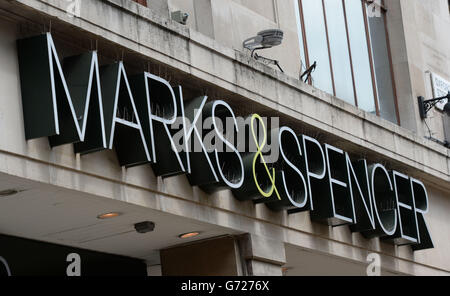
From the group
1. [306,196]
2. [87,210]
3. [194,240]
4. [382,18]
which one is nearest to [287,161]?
[306,196]

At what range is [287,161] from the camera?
17.1m

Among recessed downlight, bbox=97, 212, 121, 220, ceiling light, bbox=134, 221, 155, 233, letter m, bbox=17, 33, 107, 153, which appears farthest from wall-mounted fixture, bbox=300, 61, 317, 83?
letter m, bbox=17, 33, 107, 153

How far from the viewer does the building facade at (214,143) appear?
1335cm

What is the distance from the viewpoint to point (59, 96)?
13.3 m

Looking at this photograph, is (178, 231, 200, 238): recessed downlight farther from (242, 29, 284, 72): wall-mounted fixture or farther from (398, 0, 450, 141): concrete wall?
(398, 0, 450, 141): concrete wall

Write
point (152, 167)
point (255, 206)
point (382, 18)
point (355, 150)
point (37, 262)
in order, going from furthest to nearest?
1. point (382, 18)
2. point (355, 150)
3. point (255, 206)
4. point (37, 262)
5. point (152, 167)

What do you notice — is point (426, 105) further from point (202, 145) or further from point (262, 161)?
point (202, 145)

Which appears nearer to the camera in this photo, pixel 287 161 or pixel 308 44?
pixel 287 161

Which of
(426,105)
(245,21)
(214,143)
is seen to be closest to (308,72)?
(245,21)

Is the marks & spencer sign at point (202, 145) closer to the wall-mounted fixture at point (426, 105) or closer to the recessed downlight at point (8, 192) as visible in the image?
the recessed downlight at point (8, 192)

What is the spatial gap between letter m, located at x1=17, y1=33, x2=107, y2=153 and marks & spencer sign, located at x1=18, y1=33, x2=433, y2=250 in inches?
0.5

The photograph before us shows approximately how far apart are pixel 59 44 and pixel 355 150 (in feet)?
24.6

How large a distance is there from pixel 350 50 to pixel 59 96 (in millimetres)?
10230

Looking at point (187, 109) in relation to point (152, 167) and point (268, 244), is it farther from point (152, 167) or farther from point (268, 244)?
point (268, 244)
